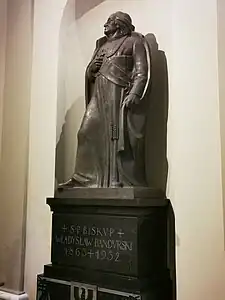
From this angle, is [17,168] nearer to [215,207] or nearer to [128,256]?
[128,256]

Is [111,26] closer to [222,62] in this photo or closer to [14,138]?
[222,62]

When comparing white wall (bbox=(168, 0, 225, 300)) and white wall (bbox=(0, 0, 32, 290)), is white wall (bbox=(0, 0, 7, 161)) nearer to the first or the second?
white wall (bbox=(0, 0, 32, 290))

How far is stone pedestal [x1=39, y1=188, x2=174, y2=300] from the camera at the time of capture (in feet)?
6.11

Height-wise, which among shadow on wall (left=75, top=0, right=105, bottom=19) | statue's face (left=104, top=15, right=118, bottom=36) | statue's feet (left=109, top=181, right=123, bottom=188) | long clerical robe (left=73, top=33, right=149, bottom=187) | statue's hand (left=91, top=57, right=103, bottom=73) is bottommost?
statue's feet (left=109, top=181, right=123, bottom=188)

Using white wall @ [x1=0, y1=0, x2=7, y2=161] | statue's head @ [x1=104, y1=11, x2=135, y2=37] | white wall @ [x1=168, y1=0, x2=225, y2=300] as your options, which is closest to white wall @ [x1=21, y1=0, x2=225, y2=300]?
white wall @ [x1=168, y1=0, x2=225, y2=300]

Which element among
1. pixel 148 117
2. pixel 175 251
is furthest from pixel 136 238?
pixel 148 117

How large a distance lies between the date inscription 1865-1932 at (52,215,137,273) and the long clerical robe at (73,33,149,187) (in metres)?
0.21

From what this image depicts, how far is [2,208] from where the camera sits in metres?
2.74

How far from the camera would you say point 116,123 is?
2.06m

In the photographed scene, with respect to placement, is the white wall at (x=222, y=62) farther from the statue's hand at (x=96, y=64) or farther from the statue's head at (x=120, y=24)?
the statue's hand at (x=96, y=64)

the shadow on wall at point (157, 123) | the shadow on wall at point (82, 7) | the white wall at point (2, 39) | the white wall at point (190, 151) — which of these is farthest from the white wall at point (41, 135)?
the shadow on wall at point (157, 123)

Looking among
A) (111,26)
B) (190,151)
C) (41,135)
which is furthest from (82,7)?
(190,151)

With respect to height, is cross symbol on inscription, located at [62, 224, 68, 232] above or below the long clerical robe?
below

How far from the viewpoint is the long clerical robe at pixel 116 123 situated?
203 cm
